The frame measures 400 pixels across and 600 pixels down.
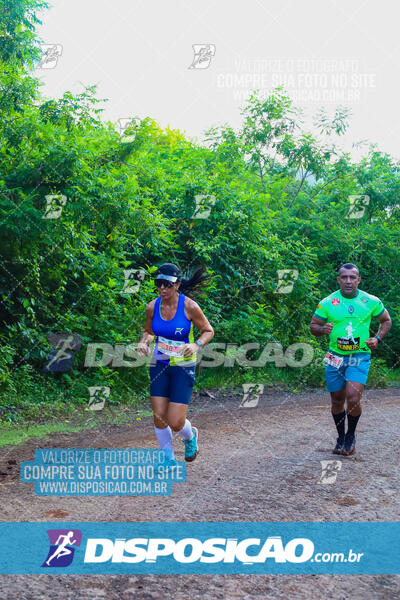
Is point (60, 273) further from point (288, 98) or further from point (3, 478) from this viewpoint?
point (288, 98)

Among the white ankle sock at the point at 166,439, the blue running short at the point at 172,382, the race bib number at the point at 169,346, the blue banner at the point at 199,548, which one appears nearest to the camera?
the blue banner at the point at 199,548

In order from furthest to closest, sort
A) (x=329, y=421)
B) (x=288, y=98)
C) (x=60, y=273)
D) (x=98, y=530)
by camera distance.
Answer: (x=288, y=98)
(x=60, y=273)
(x=329, y=421)
(x=98, y=530)

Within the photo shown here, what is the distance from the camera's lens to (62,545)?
429cm

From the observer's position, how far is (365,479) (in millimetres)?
6035

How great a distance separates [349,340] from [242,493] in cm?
245

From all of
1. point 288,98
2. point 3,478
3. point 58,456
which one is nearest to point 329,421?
point 58,456

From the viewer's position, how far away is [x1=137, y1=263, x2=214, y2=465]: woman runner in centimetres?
621

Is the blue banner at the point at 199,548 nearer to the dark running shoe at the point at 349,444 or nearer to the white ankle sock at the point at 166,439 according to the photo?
the white ankle sock at the point at 166,439

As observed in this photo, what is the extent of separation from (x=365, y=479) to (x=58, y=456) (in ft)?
10.9

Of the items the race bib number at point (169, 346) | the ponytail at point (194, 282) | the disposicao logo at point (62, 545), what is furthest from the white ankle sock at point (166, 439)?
the disposicao logo at point (62, 545)

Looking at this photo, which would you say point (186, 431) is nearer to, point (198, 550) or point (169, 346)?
point (169, 346)

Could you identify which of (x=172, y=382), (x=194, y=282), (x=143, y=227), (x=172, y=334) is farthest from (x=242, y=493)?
(x=143, y=227)

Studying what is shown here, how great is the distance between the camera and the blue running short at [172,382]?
631 centimetres

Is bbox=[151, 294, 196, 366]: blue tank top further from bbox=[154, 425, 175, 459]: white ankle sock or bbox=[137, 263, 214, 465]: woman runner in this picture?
bbox=[154, 425, 175, 459]: white ankle sock
